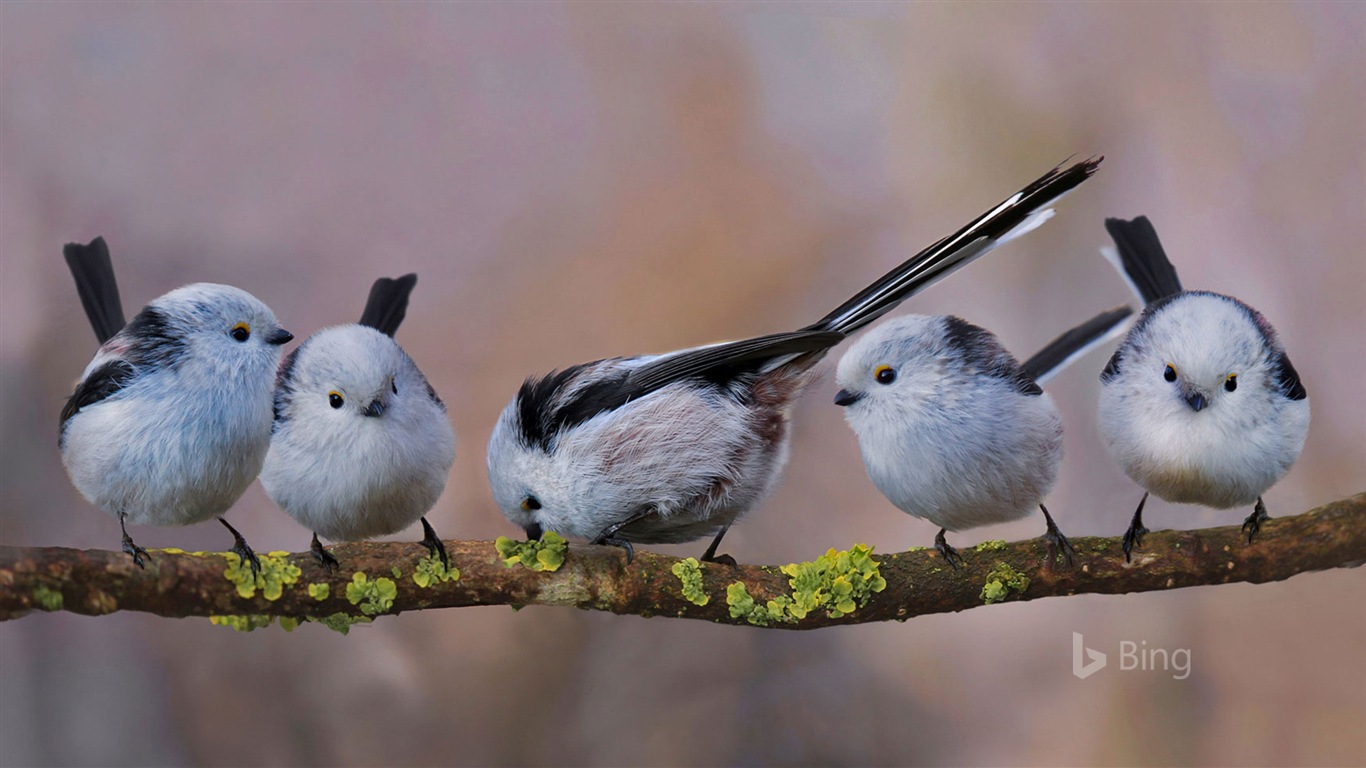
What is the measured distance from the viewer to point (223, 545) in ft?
4.52

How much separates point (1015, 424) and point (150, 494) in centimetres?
81

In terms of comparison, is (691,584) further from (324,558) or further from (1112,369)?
(1112,369)

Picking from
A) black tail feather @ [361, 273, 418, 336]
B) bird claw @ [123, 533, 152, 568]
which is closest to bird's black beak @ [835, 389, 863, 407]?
black tail feather @ [361, 273, 418, 336]

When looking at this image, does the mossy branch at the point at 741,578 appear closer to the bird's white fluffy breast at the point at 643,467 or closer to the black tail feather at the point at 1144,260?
the bird's white fluffy breast at the point at 643,467

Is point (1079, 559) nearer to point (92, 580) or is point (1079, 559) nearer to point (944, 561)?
point (944, 561)

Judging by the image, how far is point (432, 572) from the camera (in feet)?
3.19

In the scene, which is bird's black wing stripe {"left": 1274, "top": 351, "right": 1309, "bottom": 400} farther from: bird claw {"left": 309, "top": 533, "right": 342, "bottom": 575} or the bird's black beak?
bird claw {"left": 309, "top": 533, "right": 342, "bottom": 575}

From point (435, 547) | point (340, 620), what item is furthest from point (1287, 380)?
point (340, 620)

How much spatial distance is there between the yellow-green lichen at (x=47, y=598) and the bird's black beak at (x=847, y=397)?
2.31 ft

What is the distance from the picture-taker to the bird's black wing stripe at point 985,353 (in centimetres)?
106

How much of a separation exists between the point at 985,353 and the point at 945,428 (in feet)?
0.33

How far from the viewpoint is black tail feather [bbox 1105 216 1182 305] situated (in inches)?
44.4

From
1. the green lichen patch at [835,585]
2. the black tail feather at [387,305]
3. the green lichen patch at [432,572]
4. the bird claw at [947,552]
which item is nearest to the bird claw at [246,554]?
the green lichen patch at [432,572]

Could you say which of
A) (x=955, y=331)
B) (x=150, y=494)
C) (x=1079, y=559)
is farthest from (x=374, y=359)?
(x=1079, y=559)
